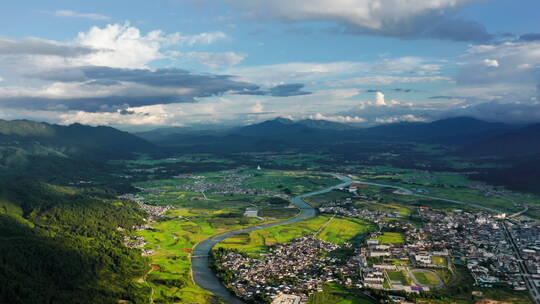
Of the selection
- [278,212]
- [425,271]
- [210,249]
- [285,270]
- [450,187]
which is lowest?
[210,249]

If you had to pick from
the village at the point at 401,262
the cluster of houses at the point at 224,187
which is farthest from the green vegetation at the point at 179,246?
the cluster of houses at the point at 224,187

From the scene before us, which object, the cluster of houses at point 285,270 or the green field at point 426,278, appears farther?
the green field at point 426,278

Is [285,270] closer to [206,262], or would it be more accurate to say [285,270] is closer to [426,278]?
[206,262]

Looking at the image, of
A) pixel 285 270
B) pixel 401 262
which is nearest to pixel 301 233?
pixel 285 270

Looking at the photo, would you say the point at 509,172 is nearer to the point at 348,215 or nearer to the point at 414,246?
the point at 348,215

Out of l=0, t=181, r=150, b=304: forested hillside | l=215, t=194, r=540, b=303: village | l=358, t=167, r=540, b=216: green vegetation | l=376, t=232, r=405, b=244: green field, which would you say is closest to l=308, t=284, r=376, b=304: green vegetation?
l=215, t=194, r=540, b=303: village

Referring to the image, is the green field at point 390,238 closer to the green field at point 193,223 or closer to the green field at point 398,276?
the green field at point 193,223
